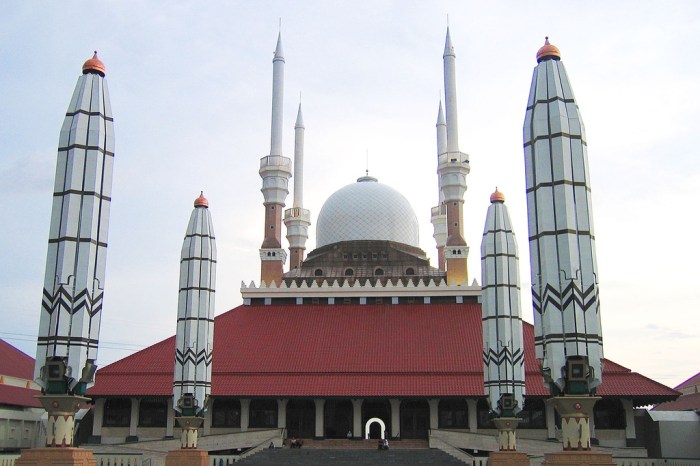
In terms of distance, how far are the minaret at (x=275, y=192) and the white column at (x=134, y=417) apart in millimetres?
16350

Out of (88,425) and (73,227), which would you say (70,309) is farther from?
(88,425)

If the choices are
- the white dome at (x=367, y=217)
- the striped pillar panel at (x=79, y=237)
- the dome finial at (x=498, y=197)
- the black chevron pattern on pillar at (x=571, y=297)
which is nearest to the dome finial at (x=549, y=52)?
the black chevron pattern on pillar at (x=571, y=297)

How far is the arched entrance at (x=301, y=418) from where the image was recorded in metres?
49.0

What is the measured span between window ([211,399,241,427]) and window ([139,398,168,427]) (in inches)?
124

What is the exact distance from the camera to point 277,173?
64312 millimetres

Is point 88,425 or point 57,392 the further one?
point 88,425

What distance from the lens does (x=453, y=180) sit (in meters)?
63.1

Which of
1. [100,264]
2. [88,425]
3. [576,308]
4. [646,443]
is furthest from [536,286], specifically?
[88,425]

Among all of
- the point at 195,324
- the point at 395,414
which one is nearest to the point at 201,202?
the point at 195,324

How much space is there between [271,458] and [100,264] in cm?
1673

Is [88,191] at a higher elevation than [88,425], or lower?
higher

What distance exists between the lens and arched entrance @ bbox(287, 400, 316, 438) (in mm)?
49031

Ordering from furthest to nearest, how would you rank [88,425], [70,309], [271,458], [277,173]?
[277,173] → [88,425] → [271,458] → [70,309]

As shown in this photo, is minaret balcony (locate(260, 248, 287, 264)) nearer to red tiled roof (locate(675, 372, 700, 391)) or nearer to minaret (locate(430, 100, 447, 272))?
minaret (locate(430, 100, 447, 272))
